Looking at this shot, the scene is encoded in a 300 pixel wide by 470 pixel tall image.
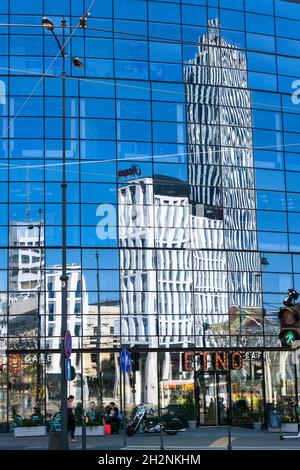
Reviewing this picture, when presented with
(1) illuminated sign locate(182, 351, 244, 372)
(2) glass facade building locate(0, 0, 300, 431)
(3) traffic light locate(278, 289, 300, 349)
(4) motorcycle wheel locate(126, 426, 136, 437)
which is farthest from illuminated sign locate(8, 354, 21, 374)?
(3) traffic light locate(278, 289, 300, 349)

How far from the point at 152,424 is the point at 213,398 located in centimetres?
797

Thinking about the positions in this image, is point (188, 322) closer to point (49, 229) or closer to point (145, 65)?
point (49, 229)

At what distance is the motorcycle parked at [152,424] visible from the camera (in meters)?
30.8

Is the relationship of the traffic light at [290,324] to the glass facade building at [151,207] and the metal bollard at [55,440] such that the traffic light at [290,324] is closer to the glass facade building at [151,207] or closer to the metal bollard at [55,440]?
the metal bollard at [55,440]

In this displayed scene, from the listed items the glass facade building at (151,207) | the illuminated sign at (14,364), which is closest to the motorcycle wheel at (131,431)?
the glass facade building at (151,207)

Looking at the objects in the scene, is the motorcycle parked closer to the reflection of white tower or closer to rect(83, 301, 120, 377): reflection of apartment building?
rect(83, 301, 120, 377): reflection of apartment building

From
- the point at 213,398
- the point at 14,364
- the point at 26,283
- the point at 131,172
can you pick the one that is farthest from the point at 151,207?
the point at 14,364

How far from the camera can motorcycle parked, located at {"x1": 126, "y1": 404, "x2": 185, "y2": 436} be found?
30844 mm

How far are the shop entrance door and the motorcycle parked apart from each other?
5935 millimetres

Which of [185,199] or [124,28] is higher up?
[124,28]

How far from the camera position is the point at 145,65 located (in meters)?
40.5

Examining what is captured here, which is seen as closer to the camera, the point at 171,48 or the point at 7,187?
the point at 7,187

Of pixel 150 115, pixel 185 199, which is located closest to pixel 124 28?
pixel 150 115

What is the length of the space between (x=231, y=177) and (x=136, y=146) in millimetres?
5396
